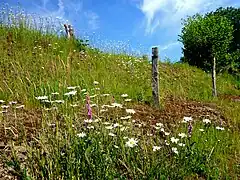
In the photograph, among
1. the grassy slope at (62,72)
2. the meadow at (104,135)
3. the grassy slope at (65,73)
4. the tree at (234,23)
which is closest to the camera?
the meadow at (104,135)

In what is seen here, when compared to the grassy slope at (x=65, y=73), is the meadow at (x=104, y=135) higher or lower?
lower

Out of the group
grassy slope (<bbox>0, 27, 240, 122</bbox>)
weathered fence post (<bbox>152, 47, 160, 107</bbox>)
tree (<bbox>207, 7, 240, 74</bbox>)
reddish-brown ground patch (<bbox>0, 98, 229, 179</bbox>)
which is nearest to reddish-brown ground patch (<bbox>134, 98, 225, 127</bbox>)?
reddish-brown ground patch (<bbox>0, 98, 229, 179</bbox>)

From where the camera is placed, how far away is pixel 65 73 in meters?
10.5

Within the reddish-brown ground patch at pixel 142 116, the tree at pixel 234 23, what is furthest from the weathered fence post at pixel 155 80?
the tree at pixel 234 23

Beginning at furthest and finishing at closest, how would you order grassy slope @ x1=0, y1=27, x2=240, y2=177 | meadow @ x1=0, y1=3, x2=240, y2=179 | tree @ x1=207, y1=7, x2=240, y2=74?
1. tree @ x1=207, y1=7, x2=240, y2=74
2. grassy slope @ x1=0, y1=27, x2=240, y2=177
3. meadow @ x1=0, y1=3, x2=240, y2=179

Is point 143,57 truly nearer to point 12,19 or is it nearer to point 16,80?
point 12,19

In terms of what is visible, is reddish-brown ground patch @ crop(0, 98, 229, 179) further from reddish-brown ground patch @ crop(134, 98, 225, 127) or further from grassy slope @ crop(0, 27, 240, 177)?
grassy slope @ crop(0, 27, 240, 177)

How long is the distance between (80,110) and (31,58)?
5403 millimetres

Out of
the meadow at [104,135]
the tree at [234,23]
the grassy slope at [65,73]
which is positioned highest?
the tree at [234,23]

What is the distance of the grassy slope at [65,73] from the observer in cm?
865

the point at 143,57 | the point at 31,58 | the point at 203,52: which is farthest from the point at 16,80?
the point at 143,57

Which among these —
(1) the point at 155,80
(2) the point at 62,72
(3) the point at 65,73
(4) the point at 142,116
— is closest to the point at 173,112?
(1) the point at 155,80

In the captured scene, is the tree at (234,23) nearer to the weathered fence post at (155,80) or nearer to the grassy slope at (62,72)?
the grassy slope at (62,72)

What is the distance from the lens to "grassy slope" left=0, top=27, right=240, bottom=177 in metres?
8.65
